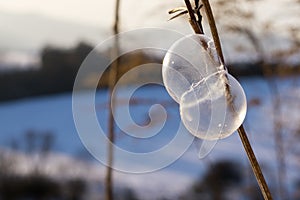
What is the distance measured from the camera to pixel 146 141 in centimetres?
114

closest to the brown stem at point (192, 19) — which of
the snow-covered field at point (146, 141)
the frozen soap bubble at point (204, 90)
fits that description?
the frozen soap bubble at point (204, 90)

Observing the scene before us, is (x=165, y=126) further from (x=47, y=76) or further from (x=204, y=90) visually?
(x=47, y=76)

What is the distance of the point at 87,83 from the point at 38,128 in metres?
2.25

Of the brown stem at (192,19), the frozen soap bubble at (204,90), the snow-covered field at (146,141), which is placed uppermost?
the brown stem at (192,19)

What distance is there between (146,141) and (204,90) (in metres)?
0.89

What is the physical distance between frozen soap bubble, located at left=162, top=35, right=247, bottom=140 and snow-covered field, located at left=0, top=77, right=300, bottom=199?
82 centimetres

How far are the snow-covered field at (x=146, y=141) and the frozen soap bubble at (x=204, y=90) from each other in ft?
2.69

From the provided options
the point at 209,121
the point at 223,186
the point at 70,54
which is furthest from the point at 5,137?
the point at 209,121

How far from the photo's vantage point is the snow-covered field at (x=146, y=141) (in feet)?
6.44

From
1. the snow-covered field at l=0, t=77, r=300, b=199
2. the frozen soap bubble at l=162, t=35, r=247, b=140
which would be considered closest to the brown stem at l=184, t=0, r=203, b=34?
the frozen soap bubble at l=162, t=35, r=247, b=140

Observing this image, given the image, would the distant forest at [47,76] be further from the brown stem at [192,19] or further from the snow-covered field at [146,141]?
the brown stem at [192,19]

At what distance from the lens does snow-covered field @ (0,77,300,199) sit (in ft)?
6.44

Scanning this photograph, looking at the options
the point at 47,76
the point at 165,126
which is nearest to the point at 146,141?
the point at 165,126

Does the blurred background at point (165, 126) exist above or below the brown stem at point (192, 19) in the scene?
below
